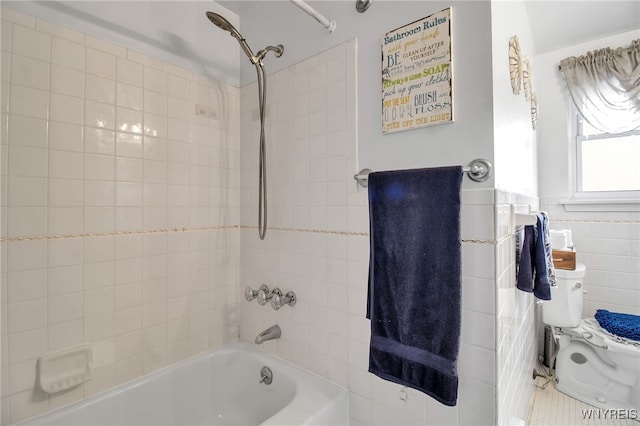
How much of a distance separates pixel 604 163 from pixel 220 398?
3.08 metres

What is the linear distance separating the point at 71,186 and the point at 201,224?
612 millimetres

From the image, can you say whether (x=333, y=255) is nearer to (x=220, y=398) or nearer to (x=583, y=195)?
(x=220, y=398)

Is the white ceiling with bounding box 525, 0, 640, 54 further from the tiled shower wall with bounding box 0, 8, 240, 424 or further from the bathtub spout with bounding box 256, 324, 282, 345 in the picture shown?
the bathtub spout with bounding box 256, 324, 282, 345

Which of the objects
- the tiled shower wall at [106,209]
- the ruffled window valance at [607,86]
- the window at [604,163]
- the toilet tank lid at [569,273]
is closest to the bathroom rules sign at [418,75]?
the tiled shower wall at [106,209]

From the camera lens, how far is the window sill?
201 cm

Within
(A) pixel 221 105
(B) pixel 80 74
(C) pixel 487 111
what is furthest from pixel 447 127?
(B) pixel 80 74

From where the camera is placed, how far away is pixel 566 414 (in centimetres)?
174

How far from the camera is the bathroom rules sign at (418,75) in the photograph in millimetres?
1082

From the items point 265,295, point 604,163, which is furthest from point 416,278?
point 604,163

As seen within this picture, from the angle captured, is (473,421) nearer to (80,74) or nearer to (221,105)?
(221,105)

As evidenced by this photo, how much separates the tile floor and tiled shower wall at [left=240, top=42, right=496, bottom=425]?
1.08 metres

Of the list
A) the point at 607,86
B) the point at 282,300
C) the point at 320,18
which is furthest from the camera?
the point at 607,86

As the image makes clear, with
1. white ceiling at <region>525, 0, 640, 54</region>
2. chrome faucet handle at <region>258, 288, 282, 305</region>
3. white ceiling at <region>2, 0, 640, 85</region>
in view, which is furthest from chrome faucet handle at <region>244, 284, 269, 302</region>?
white ceiling at <region>525, 0, 640, 54</region>

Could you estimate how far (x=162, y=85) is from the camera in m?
1.53
